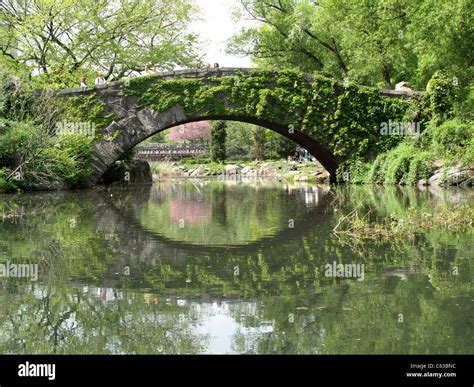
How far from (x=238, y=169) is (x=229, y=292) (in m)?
36.9

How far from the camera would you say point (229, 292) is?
20.5 ft

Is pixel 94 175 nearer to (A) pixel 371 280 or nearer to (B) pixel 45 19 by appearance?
(B) pixel 45 19

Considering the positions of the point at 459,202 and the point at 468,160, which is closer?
the point at 459,202

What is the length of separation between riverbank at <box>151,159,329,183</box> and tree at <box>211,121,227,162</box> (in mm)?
782

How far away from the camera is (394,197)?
16.7m

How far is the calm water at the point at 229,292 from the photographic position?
4762 mm

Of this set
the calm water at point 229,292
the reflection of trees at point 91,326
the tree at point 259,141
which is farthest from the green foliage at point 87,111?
the tree at point 259,141

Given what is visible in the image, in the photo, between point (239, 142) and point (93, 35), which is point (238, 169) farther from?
point (93, 35)

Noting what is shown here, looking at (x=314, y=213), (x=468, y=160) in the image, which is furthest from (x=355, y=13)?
(x=314, y=213)

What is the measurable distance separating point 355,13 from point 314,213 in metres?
16.2

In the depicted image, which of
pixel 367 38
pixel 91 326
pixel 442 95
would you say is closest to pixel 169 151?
pixel 367 38

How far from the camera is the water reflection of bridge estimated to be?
5092 centimetres

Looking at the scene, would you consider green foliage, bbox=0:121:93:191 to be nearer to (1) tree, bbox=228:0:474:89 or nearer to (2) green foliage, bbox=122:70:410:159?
(2) green foliage, bbox=122:70:410:159

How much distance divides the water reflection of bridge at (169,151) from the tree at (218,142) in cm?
432
